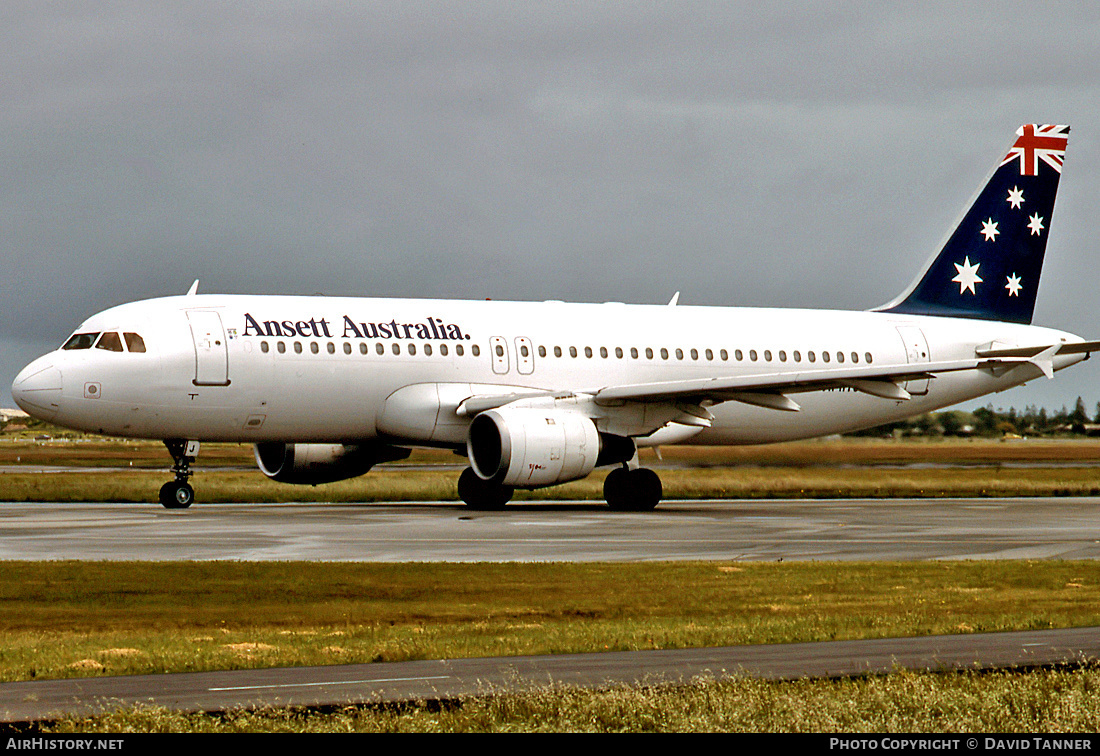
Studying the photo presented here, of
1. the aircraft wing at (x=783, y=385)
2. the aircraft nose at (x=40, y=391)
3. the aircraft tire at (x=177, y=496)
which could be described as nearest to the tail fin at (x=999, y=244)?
the aircraft wing at (x=783, y=385)

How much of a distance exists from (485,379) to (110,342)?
8304 millimetres

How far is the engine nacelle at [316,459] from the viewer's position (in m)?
36.9

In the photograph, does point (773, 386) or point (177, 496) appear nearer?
point (177, 496)

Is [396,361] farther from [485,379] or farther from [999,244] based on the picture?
[999,244]

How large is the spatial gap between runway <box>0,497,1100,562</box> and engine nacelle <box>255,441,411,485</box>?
0.95 m

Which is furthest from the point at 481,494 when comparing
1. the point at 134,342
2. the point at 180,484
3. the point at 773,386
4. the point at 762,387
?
the point at 134,342

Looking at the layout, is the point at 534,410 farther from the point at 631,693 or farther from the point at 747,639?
the point at 631,693

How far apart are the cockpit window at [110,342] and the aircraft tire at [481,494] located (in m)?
8.12

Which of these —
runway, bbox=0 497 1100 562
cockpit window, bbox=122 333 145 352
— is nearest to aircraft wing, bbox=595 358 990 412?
runway, bbox=0 497 1100 562

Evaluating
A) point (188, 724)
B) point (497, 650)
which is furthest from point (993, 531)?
point (188, 724)

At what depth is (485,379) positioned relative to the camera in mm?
35625

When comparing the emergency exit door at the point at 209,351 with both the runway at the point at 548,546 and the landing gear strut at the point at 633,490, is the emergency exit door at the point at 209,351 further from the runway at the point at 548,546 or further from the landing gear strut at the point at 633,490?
the landing gear strut at the point at 633,490

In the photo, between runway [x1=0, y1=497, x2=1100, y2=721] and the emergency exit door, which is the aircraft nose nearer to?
runway [x1=0, y1=497, x2=1100, y2=721]

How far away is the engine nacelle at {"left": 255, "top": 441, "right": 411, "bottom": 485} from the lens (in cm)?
3694
